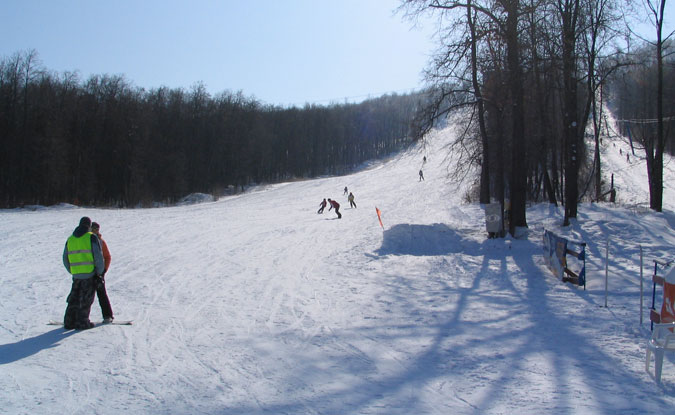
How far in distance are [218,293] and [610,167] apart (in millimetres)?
63595

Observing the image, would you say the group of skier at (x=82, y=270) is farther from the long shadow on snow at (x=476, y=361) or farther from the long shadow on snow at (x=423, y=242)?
the long shadow on snow at (x=423, y=242)

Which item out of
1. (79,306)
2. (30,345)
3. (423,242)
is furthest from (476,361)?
(423,242)

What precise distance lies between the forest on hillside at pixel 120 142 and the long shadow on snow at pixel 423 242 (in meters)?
8.59

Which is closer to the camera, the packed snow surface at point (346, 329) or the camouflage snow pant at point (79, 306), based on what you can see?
the packed snow surface at point (346, 329)

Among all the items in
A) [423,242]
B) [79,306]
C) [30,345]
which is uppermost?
[79,306]

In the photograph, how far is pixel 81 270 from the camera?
8.34 m

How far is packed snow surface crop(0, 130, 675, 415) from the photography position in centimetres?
564

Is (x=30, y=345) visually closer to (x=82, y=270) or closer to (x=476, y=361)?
(x=82, y=270)

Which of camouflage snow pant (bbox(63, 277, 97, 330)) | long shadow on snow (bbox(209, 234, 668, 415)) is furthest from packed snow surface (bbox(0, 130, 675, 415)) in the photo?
camouflage snow pant (bbox(63, 277, 97, 330))

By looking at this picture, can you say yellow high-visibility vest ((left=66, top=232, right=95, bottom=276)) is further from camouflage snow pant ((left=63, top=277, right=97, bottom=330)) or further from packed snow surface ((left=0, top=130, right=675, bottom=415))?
packed snow surface ((left=0, top=130, right=675, bottom=415))

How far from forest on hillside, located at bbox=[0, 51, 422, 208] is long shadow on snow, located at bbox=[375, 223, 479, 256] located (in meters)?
8.59

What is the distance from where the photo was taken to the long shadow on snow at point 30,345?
6.98 meters

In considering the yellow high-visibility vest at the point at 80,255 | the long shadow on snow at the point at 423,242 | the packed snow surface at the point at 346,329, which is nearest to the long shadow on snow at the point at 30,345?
the packed snow surface at the point at 346,329

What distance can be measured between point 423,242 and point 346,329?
32.5ft
